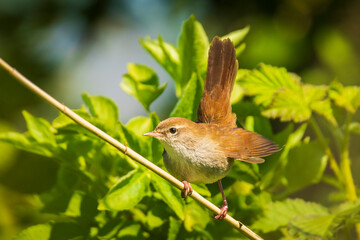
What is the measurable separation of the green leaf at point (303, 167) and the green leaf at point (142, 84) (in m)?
0.40

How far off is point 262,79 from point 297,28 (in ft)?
5.73

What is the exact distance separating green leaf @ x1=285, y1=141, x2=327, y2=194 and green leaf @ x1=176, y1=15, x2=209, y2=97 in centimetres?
34

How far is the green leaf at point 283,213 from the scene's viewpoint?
3.64 feet

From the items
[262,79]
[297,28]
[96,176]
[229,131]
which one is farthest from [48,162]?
[297,28]

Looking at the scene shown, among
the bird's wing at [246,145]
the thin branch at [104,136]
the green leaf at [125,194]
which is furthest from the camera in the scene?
the bird's wing at [246,145]

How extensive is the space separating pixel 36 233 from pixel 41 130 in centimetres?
25

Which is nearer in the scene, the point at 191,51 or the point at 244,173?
the point at 244,173

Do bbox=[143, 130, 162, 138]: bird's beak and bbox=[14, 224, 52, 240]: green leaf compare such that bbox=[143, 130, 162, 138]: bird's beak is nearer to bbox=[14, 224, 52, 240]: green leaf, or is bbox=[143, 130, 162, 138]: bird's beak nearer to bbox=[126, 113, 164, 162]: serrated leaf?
bbox=[126, 113, 164, 162]: serrated leaf

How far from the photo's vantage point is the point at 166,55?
1.23 metres

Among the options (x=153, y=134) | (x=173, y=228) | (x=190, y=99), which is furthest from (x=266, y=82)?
(x=173, y=228)

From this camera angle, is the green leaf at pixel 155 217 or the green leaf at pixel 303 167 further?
the green leaf at pixel 303 167

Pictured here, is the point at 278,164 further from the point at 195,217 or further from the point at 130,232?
the point at 130,232

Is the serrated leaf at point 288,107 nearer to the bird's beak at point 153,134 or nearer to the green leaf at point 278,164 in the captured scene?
the green leaf at point 278,164

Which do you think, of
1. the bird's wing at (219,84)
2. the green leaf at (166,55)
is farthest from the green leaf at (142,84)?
the bird's wing at (219,84)
